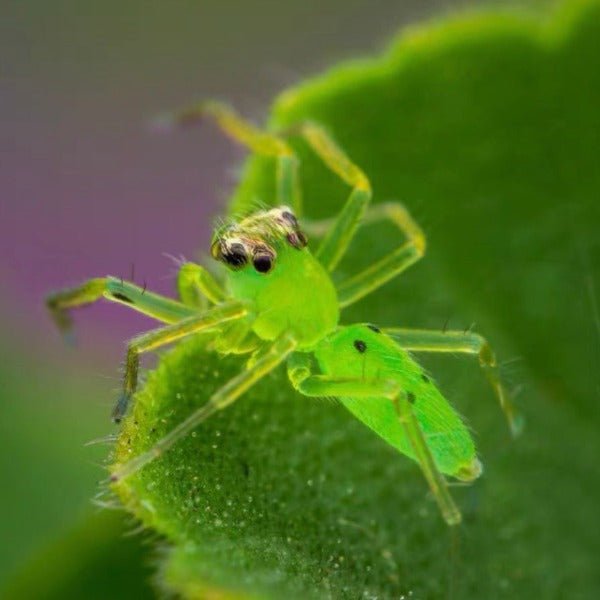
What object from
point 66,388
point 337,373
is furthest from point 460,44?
point 66,388

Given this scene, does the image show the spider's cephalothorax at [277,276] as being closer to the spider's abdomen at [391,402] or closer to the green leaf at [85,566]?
the spider's abdomen at [391,402]

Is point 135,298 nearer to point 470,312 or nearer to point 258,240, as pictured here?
point 258,240

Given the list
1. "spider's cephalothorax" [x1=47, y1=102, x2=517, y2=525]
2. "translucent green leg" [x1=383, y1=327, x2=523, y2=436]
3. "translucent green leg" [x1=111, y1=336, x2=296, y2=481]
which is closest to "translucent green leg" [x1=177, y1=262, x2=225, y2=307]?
"spider's cephalothorax" [x1=47, y1=102, x2=517, y2=525]

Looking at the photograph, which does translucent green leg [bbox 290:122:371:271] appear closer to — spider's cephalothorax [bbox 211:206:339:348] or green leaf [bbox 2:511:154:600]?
spider's cephalothorax [bbox 211:206:339:348]

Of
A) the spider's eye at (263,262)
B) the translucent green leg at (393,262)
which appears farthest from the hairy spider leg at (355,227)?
the spider's eye at (263,262)

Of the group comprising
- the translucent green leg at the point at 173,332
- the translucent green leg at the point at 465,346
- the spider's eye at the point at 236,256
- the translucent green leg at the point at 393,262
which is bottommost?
the translucent green leg at the point at 465,346

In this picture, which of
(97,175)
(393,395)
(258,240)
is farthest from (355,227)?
(97,175)
